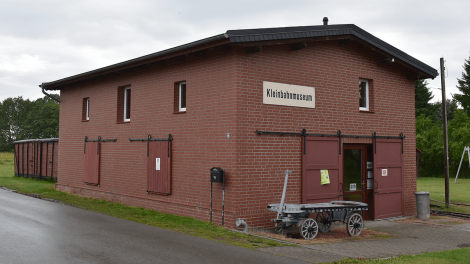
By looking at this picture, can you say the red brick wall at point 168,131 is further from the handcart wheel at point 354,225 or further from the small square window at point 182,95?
the handcart wheel at point 354,225

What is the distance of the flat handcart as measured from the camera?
9.59 meters

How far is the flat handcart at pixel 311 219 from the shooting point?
959 cm

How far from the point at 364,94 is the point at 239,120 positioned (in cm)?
526

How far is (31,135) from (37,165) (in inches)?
2342

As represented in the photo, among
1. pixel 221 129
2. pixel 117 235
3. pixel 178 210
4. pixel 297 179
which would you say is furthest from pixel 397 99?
pixel 117 235

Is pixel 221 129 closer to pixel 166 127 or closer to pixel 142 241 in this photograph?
pixel 166 127

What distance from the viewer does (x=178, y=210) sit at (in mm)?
11969

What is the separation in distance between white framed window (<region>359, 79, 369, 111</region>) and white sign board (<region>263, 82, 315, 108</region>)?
2.51m

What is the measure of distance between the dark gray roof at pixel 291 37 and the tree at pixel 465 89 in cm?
4606

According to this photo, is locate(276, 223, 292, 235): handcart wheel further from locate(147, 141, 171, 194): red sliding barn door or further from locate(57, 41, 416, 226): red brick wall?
locate(147, 141, 171, 194): red sliding barn door

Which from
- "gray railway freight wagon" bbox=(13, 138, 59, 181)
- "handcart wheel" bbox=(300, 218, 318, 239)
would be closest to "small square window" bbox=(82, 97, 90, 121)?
"gray railway freight wagon" bbox=(13, 138, 59, 181)

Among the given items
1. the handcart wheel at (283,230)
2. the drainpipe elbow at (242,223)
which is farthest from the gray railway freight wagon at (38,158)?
the handcart wheel at (283,230)

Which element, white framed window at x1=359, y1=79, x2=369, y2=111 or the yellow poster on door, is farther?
white framed window at x1=359, y1=79, x2=369, y2=111

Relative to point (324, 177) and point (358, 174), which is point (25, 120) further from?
point (324, 177)
